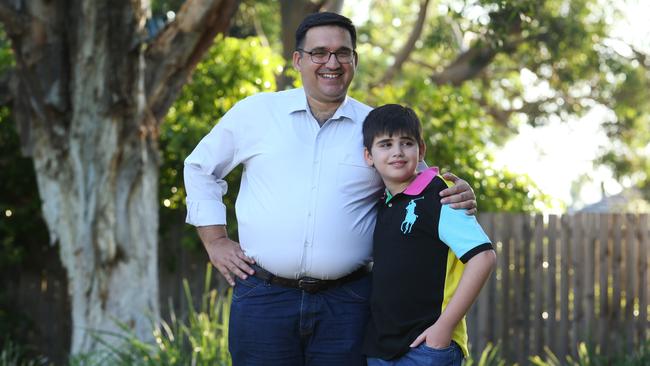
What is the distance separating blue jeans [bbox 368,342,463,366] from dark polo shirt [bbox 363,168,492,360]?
25 mm

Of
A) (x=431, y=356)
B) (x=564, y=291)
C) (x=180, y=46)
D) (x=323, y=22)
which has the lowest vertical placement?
(x=564, y=291)

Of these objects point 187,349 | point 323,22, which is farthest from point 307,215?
point 187,349

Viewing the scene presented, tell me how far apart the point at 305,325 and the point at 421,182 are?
687 mm

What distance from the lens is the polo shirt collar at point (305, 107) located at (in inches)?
150

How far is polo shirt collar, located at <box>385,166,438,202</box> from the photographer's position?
3.52 meters

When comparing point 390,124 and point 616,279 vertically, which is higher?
point 390,124

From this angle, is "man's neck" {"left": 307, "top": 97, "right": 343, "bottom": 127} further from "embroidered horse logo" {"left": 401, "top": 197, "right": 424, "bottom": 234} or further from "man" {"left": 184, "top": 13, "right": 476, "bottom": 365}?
"embroidered horse logo" {"left": 401, "top": 197, "right": 424, "bottom": 234}

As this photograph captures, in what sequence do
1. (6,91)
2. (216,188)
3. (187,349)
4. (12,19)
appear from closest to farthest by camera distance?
(216,188)
(187,349)
(12,19)
(6,91)

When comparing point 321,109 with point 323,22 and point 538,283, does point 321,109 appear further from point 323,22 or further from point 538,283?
point 538,283

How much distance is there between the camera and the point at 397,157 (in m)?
3.53

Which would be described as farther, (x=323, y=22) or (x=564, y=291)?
(x=564, y=291)

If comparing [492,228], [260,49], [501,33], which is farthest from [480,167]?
[501,33]

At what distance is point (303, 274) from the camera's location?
3717 millimetres

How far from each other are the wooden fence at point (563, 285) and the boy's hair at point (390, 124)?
16.7 feet
